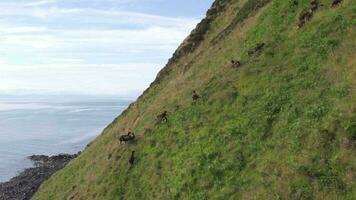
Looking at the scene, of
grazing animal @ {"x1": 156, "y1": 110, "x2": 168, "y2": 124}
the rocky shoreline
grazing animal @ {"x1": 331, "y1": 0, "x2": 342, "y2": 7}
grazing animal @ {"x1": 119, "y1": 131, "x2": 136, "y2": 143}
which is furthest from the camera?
the rocky shoreline

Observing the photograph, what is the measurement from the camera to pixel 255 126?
114ft

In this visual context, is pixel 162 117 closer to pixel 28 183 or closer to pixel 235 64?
pixel 235 64

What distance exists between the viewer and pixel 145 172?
39781 mm

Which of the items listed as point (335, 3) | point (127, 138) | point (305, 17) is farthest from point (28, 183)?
point (335, 3)

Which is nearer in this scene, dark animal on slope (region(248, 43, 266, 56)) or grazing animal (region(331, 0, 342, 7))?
grazing animal (region(331, 0, 342, 7))

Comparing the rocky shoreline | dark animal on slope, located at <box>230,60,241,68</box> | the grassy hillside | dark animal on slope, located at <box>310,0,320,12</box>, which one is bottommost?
the rocky shoreline

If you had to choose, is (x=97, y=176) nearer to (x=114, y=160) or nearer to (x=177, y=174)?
(x=114, y=160)

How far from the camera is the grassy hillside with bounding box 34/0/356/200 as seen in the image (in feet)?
95.9

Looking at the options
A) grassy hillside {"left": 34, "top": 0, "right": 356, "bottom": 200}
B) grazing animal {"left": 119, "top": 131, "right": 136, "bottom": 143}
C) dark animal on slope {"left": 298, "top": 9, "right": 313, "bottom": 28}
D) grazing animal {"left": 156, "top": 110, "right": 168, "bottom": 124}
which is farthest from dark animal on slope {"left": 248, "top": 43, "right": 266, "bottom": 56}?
grazing animal {"left": 119, "top": 131, "right": 136, "bottom": 143}

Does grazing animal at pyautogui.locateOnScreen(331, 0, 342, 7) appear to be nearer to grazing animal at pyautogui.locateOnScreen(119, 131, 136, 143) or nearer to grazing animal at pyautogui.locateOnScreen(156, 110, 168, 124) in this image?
grazing animal at pyautogui.locateOnScreen(156, 110, 168, 124)

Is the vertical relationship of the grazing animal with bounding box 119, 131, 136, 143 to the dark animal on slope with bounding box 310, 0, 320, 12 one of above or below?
below

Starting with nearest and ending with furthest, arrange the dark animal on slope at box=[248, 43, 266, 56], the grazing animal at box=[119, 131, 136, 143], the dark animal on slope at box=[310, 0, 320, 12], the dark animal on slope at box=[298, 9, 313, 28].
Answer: the dark animal on slope at box=[298, 9, 313, 28] < the dark animal on slope at box=[310, 0, 320, 12] < the dark animal on slope at box=[248, 43, 266, 56] < the grazing animal at box=[119, 131, 136, 143]

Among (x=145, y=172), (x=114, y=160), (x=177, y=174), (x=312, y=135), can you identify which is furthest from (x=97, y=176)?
(x=312, y=135)

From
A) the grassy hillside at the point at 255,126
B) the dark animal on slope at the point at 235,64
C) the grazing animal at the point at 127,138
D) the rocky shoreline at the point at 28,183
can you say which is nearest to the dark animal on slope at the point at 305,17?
the grassy hillside at the point at 255,126
